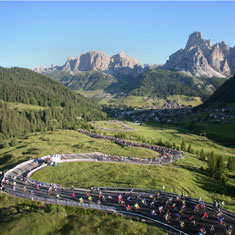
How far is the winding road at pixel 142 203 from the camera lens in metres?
29.8

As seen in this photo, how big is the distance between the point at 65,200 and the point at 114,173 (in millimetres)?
18021

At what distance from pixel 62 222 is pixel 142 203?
1340 centimetres

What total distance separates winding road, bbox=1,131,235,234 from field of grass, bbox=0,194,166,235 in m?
1.47

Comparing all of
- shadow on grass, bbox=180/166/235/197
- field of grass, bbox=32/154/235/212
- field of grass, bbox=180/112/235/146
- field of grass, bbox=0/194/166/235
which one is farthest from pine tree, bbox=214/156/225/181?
field of grass, bbox=180/112/235/146

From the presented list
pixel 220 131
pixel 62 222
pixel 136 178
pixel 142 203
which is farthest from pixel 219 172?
pixel 220 131

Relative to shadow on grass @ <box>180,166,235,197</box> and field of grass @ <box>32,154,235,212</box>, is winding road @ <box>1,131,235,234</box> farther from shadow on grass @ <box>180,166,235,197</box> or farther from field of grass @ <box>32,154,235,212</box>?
shadow on grass @ <box>180,166,235,197</box>

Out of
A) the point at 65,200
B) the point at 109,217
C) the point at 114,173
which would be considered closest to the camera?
the point at 109,217

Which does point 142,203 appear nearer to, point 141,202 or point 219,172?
point 141,202

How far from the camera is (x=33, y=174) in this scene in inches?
2154

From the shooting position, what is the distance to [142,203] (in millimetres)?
35875

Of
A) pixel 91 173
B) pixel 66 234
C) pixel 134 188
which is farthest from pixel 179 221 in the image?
pixel 91 173

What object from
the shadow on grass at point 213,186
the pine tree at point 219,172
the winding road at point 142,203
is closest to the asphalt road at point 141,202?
the winding road at point 142,203

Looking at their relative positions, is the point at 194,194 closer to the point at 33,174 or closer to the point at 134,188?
the point at 134,188

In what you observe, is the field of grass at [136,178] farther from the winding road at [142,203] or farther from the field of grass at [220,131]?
the field of grass at [220,131]
